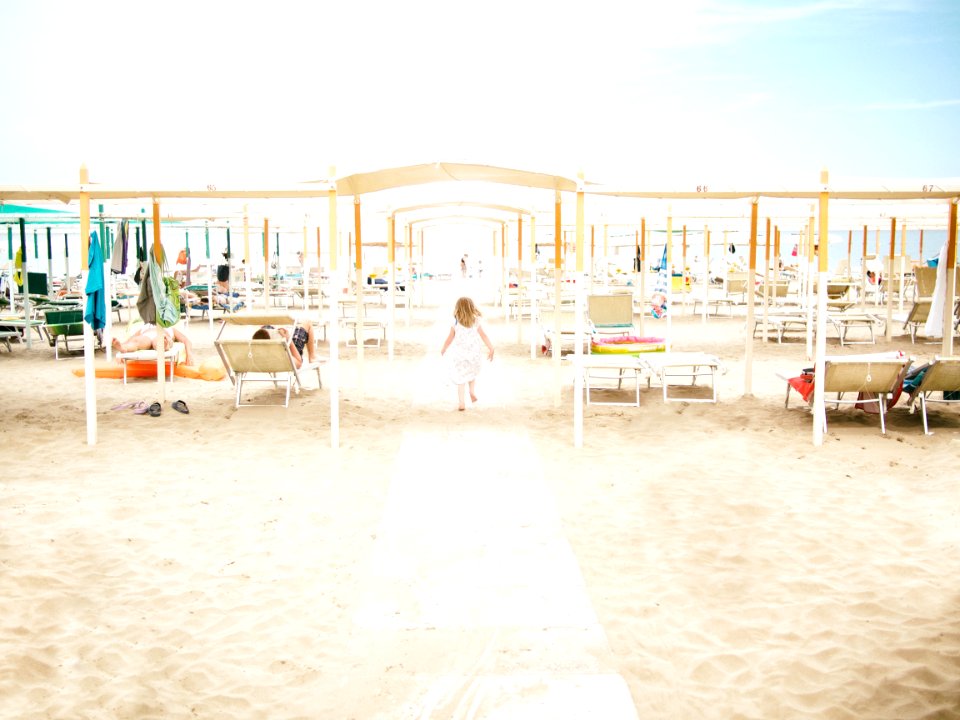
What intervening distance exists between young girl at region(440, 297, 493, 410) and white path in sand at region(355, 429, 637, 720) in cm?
208

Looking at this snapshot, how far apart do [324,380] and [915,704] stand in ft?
25.3

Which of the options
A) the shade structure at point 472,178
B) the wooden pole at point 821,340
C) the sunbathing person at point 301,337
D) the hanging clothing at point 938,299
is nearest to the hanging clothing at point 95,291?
the shade structure at point 472,178

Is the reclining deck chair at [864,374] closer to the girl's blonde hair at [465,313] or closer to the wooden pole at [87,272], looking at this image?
the girl's blonde hair at [465,313]

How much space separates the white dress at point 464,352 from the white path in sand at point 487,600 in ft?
6.83

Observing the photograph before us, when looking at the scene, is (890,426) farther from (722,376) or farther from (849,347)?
(849,347)

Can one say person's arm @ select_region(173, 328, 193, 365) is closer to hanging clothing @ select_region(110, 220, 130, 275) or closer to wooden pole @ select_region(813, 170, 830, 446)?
hanging clothing @ select_region(110, 220, 130, 275)

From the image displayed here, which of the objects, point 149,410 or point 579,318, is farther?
point 149,410

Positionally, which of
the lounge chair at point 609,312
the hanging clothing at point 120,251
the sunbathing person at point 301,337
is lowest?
the sunbathing person at point 301,337

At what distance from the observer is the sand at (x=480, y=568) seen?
3166 mm

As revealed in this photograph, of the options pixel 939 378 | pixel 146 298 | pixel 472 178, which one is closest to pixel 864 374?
pixel 939 378

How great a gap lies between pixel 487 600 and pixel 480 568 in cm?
38

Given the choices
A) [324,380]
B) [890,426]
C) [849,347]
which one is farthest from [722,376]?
[324,380]

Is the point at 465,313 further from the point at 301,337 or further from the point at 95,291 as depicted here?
the point at 95,291

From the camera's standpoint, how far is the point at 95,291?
6770mm
